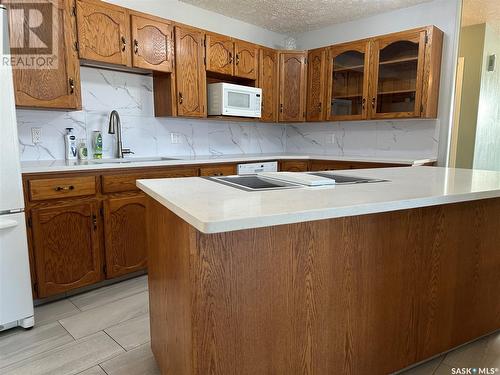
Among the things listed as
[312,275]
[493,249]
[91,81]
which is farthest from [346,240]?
[91,81]

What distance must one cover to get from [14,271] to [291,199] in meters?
1.71

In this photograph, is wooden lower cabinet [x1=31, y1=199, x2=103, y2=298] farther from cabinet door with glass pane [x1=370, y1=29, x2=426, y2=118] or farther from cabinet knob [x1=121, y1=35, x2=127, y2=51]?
cabinet door with glass pane [x1=370, y1=29, x2=426, y2=118]

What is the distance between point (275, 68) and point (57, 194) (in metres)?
2.72

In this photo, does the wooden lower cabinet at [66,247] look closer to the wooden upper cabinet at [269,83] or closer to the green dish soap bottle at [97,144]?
the green dish soap bottle at [97,144]

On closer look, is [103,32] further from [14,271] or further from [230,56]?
[14,271]

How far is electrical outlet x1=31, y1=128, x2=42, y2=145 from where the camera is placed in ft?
8.68

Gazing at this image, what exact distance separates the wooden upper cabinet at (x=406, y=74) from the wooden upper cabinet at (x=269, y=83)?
107 centimetres

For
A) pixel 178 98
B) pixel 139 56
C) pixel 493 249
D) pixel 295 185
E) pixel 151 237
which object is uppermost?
pixel 139 56

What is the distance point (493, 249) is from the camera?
176 cm

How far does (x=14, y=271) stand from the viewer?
1.92m

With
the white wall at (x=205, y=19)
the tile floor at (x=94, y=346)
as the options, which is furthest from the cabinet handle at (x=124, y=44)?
the tile floor at (x=94, y=346)

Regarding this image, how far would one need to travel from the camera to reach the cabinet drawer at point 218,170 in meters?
3.02

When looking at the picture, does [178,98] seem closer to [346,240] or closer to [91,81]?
[91,81]

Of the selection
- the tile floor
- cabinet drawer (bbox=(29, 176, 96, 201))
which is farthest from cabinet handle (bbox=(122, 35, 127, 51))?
the tile floor
